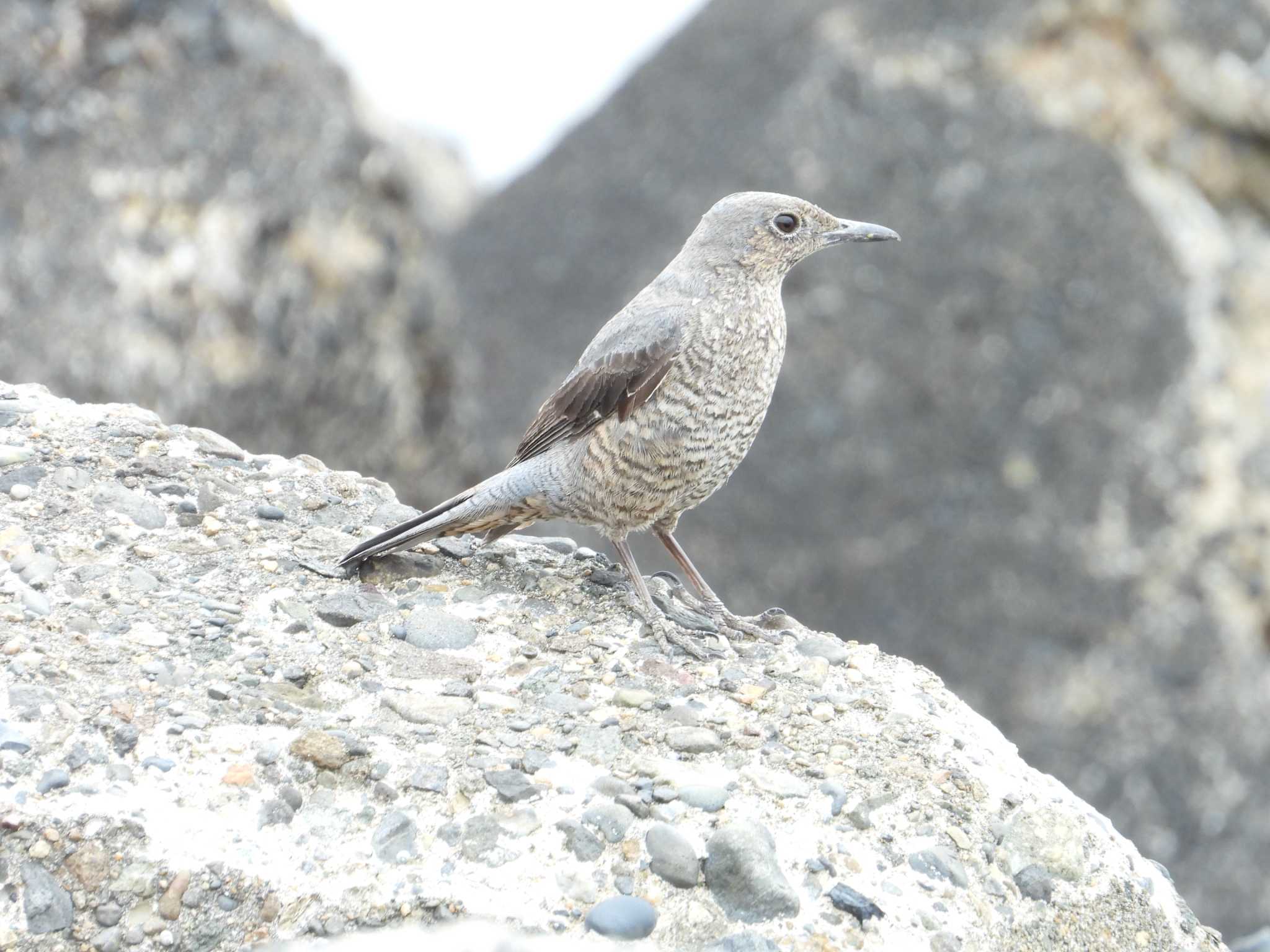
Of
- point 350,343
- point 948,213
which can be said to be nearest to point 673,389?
point 350,343

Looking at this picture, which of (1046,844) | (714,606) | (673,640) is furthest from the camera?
(714,606)

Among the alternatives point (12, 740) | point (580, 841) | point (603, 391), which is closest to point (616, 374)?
point (603, 391)

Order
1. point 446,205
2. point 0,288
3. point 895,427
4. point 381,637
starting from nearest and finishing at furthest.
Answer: point 381,637
point 0,288
point 895,427
point 446,205

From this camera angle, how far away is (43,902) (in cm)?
310

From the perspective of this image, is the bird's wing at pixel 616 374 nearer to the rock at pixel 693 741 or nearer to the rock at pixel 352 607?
the rock at pixel 352 607

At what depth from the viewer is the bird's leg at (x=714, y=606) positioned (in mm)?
4625

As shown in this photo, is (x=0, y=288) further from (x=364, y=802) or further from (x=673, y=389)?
(x=364, y=802)

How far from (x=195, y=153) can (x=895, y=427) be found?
24.9 ft

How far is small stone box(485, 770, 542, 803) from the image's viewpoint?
11.5ft

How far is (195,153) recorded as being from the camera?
9.79 meters

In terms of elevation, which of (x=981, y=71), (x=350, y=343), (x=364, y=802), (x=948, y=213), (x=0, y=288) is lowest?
(x=364, y=802)

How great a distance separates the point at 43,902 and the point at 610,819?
4.39 feet

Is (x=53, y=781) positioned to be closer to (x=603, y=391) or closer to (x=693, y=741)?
(x=693, y=741)

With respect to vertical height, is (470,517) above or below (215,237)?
below
